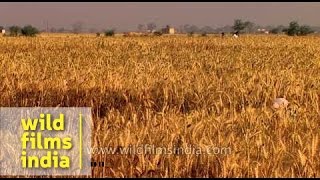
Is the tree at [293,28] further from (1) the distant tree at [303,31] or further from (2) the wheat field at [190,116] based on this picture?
(2) the wheat field at [190,116]

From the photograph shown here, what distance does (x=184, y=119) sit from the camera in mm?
4152

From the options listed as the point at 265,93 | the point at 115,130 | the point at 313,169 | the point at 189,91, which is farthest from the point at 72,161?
the point at 265,93

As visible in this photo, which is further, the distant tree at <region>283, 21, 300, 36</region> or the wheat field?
the distant tree at <region>283, 21, 300, 36</region>

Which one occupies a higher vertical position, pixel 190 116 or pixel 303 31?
pixel 303 31

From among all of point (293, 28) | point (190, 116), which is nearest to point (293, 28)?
point (293, 28)

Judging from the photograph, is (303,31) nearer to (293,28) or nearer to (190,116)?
(293,28)

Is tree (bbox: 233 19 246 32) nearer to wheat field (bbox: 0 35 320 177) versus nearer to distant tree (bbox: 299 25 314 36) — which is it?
distant tree (bbox: 299 25 314 36)

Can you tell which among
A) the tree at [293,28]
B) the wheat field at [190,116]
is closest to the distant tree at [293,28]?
the tree at [293,28]

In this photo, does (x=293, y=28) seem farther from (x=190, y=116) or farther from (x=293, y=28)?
(x=190, y=116)

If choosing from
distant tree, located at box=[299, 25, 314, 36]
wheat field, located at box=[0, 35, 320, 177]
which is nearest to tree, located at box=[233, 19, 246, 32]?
distant tree, located at box=[299, 25, 314, 36]

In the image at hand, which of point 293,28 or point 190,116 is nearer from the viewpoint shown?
point 190,116

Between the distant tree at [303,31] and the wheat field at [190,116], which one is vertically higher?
the distant tree at [303,31]

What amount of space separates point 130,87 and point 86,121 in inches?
76.0

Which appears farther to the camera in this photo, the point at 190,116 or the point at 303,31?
the point at 303,31
